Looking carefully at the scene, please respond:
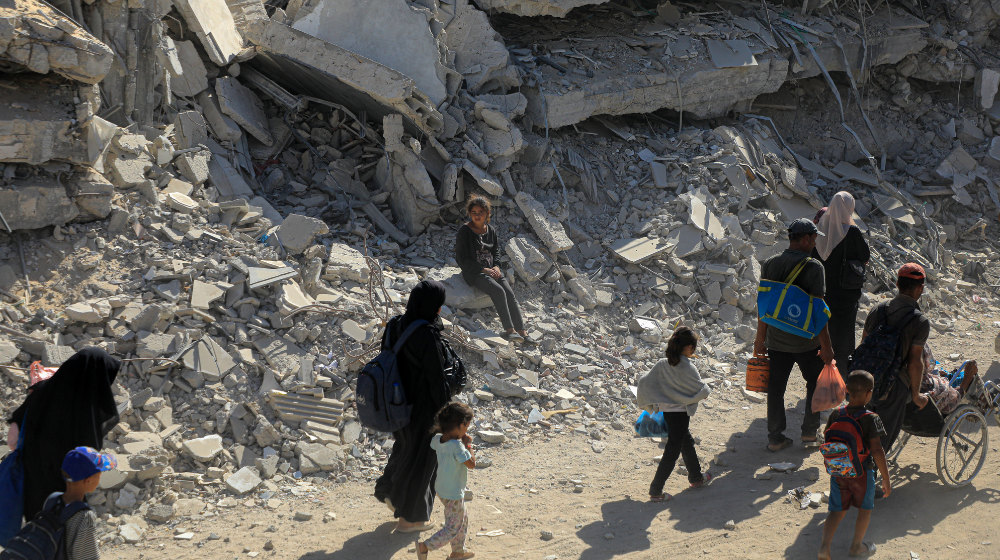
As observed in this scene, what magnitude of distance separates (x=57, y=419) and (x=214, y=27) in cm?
632

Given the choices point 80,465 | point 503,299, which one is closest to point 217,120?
point 503,299

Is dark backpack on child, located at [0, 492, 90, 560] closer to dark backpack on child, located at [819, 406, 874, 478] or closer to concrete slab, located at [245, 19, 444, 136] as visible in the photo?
dark backpack on child, located at [819, 406, 874, 478]

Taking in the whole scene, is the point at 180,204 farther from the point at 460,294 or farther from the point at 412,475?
the point at 412,475

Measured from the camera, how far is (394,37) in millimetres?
8102

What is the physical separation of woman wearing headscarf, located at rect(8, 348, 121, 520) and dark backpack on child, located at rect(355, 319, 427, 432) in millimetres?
1240

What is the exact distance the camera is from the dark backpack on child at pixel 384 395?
374 cm

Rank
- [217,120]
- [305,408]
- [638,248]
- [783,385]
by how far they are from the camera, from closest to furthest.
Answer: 1. [783,385]
2. [305,408]
3. [217,120]
4. [638,248]

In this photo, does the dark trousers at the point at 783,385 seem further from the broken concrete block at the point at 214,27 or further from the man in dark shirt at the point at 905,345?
the broken concrete block at the point at 214,27

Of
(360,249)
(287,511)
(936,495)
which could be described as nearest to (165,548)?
(287,511)

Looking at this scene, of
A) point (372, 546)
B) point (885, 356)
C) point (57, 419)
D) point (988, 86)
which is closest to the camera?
point (57, 419)

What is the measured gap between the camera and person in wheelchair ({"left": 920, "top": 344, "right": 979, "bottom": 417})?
14.4 feet

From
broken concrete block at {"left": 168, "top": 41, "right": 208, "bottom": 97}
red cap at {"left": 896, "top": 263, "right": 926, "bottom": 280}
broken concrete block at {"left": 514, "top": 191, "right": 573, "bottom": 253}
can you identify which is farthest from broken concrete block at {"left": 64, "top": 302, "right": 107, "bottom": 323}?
red cap at {"left": 896, "top": 263, "right": 926, "bottom": 280}

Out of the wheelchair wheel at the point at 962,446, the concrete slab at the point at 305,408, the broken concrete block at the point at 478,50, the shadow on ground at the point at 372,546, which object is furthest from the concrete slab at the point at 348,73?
the wheelchair wheel at the point at 962,446

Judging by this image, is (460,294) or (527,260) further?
(527,260)
